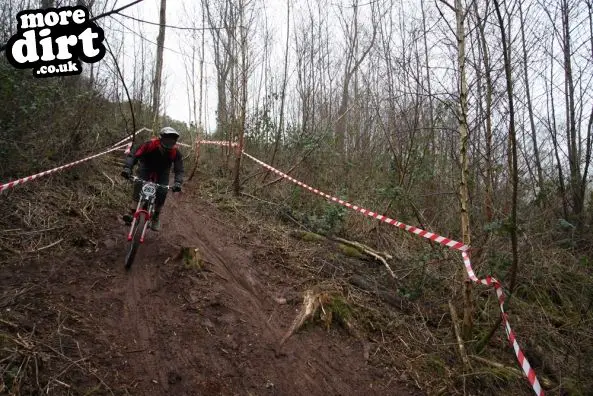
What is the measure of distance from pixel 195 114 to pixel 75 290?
8.78 meters

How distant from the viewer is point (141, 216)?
4.97 metres

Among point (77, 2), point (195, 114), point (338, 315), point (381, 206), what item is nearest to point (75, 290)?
point (338, 315)

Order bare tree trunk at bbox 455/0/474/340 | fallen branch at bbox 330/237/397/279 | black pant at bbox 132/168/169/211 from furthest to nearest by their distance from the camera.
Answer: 1. fallen branch at bbox 330/237/397/279
2. black pant at bbox 132/168/169/211
3. bare tree trunk at bbox 455/0/474/340

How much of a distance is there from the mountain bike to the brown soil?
0.83ft

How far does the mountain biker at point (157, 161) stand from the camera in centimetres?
521

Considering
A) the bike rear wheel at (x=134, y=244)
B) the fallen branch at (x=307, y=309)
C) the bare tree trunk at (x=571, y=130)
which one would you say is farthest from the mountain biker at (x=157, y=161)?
the bare tree trunk at (x=571, y=130)

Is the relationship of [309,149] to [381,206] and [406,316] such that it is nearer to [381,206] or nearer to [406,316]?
[381,206]

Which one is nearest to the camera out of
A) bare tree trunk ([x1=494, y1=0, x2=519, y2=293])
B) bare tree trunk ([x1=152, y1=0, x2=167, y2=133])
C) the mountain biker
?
bare tree trunk ([x1=494, y1=0, x2=519, y2=293])

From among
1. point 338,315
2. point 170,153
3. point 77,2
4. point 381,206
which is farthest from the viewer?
point 381,206

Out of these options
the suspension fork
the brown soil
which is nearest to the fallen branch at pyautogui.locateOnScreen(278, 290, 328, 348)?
the brown soil

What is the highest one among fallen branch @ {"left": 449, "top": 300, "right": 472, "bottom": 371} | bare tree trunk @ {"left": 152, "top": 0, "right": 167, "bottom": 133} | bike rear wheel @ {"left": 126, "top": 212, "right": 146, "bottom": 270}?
bare tree trunk @ {"left": 152, "top": 0, "right": 167, "bottom": 133}

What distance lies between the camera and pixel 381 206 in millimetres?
8133

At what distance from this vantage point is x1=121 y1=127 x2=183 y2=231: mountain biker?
5215mm

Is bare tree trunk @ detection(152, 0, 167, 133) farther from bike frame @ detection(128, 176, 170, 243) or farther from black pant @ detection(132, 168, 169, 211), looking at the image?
A: bike frame @ detection(128, 176, 170, 243)
